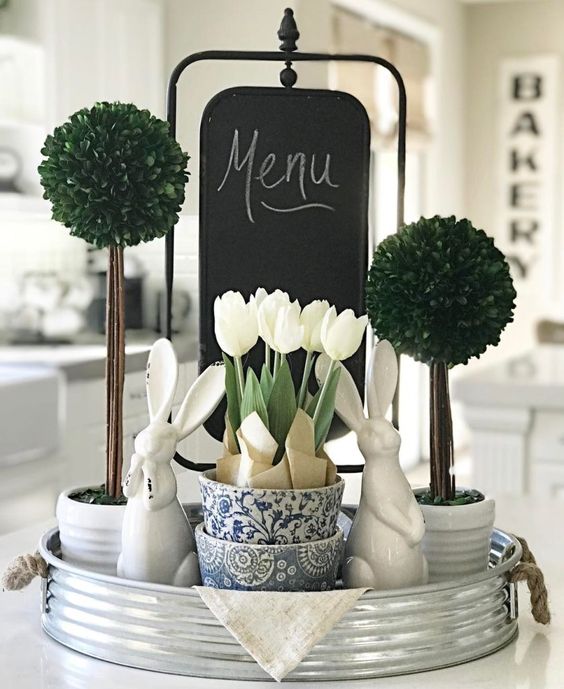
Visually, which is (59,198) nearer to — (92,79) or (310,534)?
(310,534)

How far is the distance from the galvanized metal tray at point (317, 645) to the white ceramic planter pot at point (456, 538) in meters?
0.05

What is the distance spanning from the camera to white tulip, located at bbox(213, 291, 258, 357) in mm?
746

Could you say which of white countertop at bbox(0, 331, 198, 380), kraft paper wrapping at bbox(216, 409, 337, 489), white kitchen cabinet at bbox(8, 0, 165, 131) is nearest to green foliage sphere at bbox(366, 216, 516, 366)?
kraft paper wrapping at bbox(216, 409, 337, 489)

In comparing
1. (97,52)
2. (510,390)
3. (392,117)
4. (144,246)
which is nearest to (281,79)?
(510,390)

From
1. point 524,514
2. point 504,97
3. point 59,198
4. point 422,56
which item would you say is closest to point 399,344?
point 59,198

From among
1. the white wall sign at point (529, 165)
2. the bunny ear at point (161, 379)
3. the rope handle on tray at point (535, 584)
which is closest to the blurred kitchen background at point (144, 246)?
the bunny ear at point (161, 379)

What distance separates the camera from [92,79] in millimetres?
3486

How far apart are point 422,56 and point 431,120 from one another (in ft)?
1.37

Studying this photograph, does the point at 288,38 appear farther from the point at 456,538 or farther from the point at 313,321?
the point at 456,538

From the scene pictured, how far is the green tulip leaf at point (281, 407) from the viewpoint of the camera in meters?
0.75

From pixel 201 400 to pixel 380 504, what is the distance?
153mm

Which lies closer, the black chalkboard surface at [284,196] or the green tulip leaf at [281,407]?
the green tulip leaf at [281,407]

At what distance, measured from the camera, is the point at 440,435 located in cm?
85

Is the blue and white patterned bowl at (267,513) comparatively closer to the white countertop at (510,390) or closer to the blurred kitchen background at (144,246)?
the blurred kitchen background at (144,246)
